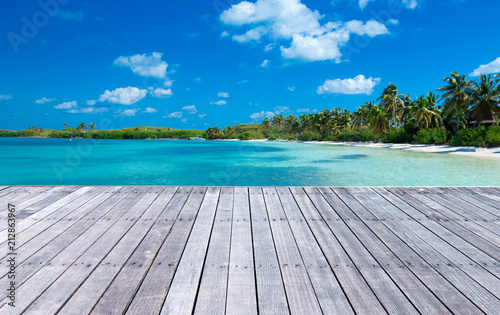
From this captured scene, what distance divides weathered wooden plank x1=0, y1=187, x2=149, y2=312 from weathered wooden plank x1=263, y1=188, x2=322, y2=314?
4.64 feet

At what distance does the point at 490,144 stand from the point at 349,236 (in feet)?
100

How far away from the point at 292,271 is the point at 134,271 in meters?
1.06

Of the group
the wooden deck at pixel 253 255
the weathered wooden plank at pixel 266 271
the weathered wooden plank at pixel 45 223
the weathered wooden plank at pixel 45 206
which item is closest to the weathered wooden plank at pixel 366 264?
the wooden deck at pixel 253 255

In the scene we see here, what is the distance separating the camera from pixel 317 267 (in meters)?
1.94

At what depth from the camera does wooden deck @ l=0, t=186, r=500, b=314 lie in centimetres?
158

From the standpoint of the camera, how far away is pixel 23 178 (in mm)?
13914

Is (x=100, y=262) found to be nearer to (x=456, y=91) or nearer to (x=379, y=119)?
(x=456, y=91)

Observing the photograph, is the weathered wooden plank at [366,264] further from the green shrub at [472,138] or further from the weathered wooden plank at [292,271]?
the green shrub at [472,138]

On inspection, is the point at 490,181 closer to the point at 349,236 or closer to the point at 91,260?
the point at 349,236

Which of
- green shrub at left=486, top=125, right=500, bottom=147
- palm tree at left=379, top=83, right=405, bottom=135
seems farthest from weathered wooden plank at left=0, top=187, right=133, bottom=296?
palm tree at left=379, top=83, right=405, bottom=135

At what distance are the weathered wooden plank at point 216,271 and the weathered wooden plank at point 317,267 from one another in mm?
563

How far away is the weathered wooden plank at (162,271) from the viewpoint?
1.53 m

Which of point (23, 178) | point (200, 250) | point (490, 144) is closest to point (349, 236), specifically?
point (200, 250)

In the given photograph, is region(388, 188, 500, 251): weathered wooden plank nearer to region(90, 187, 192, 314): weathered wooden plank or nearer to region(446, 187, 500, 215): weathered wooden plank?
region(446, 187, 500, 215): weathered wooden plank
